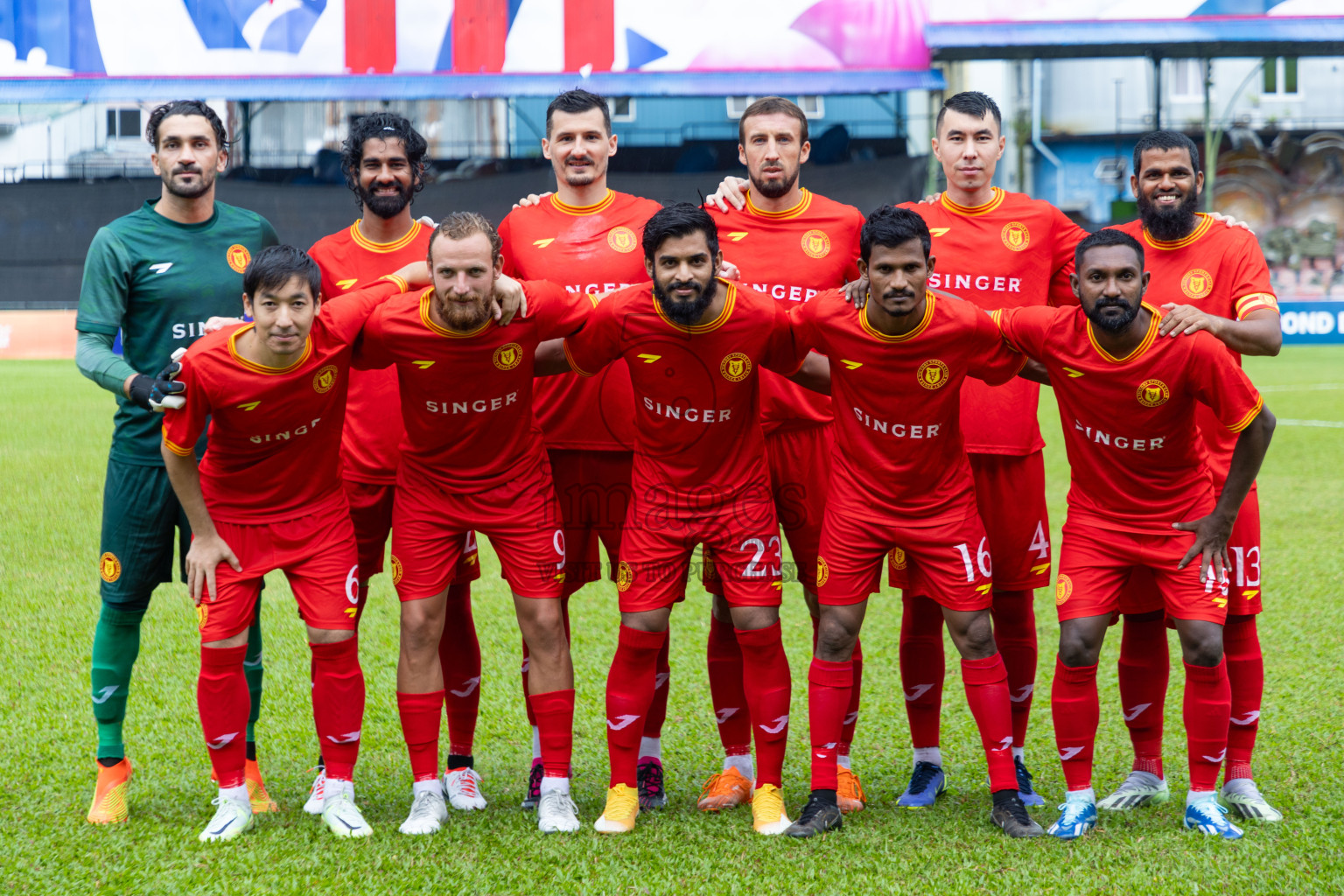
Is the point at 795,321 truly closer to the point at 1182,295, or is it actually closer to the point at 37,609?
the point at 1182,295

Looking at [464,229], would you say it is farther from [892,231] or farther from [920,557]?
[920,557]

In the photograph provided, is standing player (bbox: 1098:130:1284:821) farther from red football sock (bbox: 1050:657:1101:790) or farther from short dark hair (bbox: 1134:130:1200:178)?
red football sock (bbox: 1050:657:1101:790)

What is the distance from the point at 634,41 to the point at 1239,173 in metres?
21.5

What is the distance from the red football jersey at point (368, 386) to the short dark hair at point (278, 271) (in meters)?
0.44

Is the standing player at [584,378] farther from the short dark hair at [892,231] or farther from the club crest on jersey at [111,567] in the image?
the club crest on jersey at [111,567]

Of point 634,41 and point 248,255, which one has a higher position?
point 634,41

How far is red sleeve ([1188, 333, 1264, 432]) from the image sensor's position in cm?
356

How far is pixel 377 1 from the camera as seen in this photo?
22719 mm

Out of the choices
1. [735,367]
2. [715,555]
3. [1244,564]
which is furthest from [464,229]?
[1244,564]

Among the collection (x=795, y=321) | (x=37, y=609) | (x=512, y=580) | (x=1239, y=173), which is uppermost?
(x=1239, y=173)

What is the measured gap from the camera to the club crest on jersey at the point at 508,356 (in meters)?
3.85

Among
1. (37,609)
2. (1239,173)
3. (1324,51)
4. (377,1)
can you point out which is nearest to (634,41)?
(377,1)

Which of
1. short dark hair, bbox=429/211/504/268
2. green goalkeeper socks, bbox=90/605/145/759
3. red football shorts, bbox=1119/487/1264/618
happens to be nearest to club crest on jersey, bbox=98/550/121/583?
green goalkeeper socks, bbox=90/605/145/759

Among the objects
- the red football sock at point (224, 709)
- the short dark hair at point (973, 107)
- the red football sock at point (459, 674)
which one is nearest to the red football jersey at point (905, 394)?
the short dark hair at point (973, 107)
